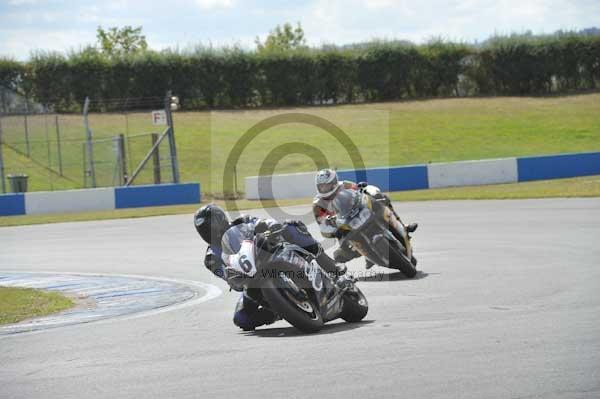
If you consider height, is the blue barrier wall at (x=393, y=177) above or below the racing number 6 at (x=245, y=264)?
below

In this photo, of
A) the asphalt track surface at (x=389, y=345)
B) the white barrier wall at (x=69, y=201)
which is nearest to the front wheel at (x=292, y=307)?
the asphalt track surface at (x=389, y=345)

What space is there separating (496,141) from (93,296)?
1307 inches

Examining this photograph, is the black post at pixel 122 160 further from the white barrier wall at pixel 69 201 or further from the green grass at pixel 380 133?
the green grass at pixel 380 133

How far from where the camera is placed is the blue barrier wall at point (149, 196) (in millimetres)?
29172

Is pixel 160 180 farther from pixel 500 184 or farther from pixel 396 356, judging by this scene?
pixel 396 356

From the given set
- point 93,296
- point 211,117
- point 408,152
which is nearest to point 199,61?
point 211,117

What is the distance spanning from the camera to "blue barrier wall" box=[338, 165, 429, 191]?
29.5m

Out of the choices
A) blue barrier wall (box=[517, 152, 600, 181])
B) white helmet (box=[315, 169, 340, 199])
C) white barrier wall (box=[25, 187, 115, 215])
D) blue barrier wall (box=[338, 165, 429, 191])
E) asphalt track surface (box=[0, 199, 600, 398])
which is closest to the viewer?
asphalt track surface (box=[0, 199, 600, 398])

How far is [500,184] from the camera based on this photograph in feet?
99.3

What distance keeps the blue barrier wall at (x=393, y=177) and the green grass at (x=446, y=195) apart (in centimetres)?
68

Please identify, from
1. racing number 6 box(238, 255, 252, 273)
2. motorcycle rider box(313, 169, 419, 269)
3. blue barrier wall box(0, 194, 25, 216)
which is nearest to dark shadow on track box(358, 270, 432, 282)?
motorcycle rider box(313, 169, 419, 269)

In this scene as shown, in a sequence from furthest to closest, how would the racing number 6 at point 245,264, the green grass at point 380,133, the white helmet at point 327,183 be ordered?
the green grass at point 380,133, the white helmet at point 327,183, the racing number 6 at point 245,264

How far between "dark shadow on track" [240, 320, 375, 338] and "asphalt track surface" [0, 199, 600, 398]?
0.03m

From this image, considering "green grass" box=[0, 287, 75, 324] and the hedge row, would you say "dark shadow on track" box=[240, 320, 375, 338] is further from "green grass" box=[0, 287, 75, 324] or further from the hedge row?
the hedge row
